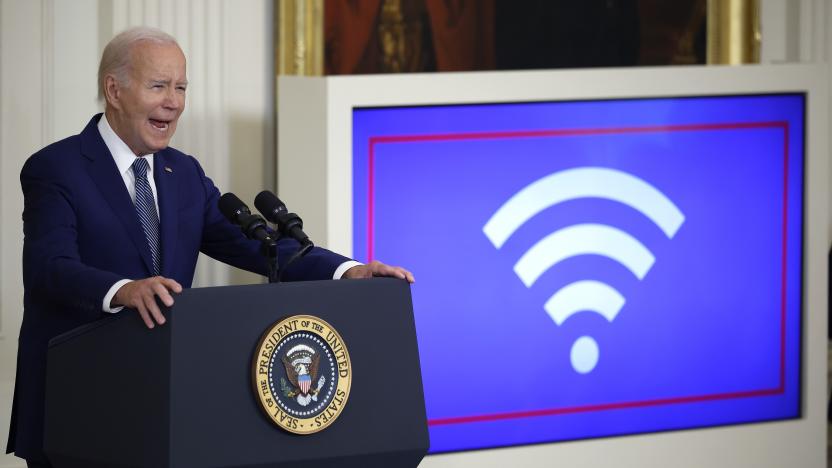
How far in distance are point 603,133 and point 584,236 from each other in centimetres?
31

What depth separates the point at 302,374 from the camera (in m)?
1.95

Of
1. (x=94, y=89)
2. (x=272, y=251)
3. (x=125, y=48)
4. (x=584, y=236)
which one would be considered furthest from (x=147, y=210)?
(x=584, y=236)

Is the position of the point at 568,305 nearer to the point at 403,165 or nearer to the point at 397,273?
the point at 403,165

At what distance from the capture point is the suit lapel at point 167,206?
2.38 m

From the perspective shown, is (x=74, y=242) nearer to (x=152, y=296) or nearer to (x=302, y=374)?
(x=152, y=296)

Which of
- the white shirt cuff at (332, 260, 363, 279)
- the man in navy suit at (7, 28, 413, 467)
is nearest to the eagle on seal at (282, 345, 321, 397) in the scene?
the man in navy suit at (7, 28, 413, 467)

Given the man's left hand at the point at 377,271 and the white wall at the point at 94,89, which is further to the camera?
the white wall at the point at 94,89

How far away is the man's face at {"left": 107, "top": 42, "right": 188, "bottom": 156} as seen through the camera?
2328 millimetres

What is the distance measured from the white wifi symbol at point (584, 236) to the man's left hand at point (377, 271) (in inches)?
46.3

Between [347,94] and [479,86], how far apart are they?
1.22 feet

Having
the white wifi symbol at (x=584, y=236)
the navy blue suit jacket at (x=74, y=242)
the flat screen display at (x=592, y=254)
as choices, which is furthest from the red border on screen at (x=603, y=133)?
the navy blue suit jacket at (x=74, y=242)

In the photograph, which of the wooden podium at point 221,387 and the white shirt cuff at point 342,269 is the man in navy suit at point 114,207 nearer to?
the white shirt cuff at point 342,269

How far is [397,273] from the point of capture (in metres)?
2.17

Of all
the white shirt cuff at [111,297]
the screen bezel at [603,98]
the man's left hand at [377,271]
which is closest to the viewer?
the white shirt cuff at [111,297]
